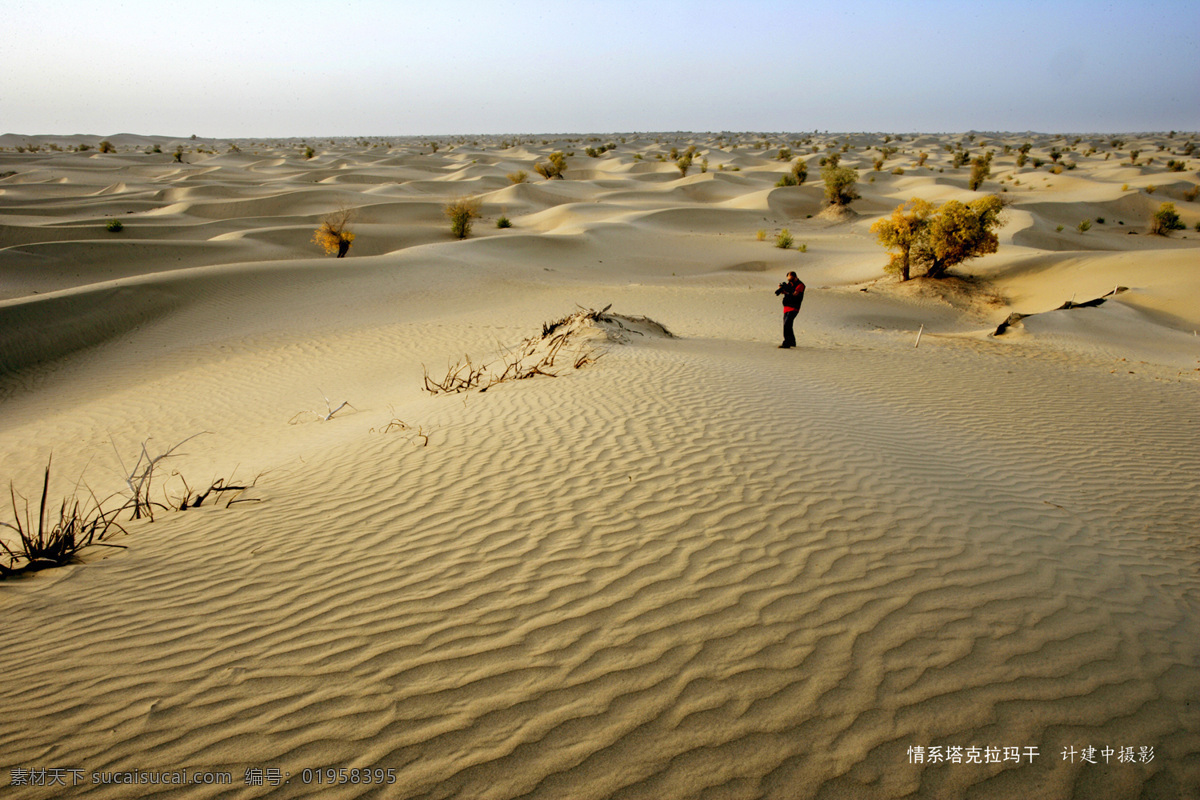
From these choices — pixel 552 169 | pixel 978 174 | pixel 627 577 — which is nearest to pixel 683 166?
pixel 552 169

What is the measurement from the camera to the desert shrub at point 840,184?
30719 mm

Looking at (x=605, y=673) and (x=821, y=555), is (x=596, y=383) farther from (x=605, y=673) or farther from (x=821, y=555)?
(x=605, y=673)

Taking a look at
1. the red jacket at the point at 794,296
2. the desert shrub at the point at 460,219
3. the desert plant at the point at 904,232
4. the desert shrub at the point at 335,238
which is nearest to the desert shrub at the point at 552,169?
the desert shrub at the point at 460,219

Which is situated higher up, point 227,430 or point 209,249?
point 209,249

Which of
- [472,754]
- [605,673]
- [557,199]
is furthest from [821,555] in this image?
[557,199]

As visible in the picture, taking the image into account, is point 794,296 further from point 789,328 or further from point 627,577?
point 627,577

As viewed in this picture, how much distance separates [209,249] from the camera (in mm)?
20656

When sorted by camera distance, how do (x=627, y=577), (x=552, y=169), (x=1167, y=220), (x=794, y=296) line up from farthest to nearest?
1. (x=552, y=169)
2. (x=1167, y=220)
3. (x=794, y=296)
4. (x=627, y=577)

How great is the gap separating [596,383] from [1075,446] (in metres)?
5.67

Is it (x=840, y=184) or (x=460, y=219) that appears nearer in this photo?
(x=460, y=219)

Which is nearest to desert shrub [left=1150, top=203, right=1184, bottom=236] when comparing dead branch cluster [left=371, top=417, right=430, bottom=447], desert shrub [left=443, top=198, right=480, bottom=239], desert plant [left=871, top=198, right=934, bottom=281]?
desert plant [left=871, top=198, right=934, bottom=281]

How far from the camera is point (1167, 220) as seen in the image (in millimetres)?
25516

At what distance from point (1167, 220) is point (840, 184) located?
45.2 feet

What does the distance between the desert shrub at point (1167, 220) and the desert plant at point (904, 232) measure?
1639 cm
